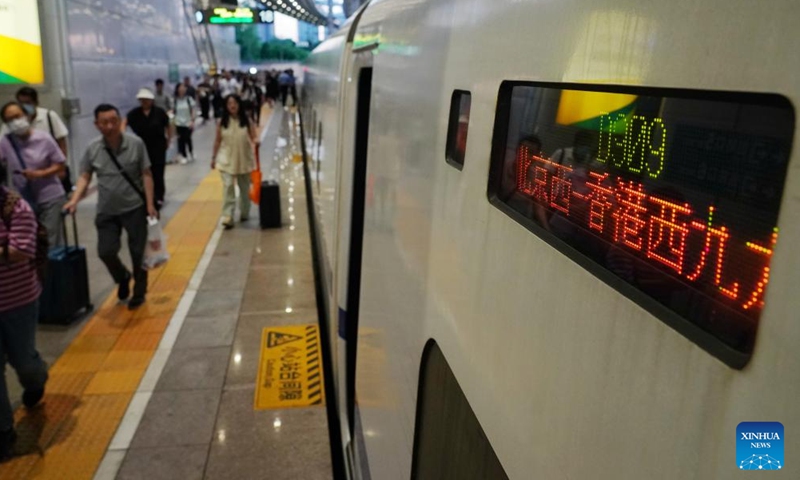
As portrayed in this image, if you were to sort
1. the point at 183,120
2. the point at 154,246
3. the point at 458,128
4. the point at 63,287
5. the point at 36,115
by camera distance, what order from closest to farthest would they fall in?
the point at 458,128 → the point at 63,287 → the point at 154,246 → the point at 36,115 → the point at 183,120

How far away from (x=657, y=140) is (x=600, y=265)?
17cm

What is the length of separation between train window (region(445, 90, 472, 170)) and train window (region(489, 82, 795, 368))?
38 centimetres

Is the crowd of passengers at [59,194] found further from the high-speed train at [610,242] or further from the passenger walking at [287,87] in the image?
the passenger walking at [287,87]

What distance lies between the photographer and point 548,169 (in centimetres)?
101

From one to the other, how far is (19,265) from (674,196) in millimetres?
3988

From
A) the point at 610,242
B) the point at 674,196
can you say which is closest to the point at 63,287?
the point at 610,242

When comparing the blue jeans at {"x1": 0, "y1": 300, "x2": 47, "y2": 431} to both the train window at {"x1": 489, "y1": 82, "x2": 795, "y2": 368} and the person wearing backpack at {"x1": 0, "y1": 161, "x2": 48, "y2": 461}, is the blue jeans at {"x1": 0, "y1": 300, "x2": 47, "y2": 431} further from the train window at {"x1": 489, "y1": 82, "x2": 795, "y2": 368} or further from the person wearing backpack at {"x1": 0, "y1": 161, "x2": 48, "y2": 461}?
the train window at {"x1": 489, "y1": 82, "x2": 795, "y2": 368}

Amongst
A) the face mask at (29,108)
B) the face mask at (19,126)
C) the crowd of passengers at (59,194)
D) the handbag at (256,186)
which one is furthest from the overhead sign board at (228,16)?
the face mask at (19,126)

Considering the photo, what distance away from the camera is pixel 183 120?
14.7 meters

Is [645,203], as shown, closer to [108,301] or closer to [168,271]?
[108,301]

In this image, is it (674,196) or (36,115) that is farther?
(36,115)

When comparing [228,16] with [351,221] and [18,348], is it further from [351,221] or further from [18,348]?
[351,221]

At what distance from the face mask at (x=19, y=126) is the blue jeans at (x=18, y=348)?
240 cm

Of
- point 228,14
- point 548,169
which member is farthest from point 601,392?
point 228,14
